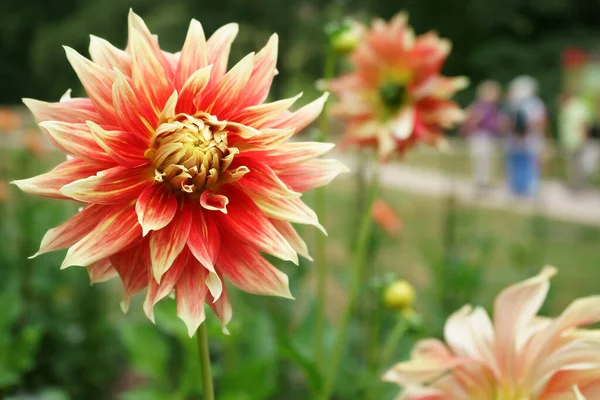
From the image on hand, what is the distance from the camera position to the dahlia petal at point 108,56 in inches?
24.0

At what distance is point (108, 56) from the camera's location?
617 mm

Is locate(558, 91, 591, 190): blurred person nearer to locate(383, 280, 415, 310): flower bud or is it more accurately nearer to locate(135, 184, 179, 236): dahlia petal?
locate(383, 280, 415, 310): flower bud

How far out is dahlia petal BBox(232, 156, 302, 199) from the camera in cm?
58

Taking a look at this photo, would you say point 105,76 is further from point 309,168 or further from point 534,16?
point 534,16

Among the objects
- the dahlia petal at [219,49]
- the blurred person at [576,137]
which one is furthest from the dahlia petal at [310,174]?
the blurred person at [576,137]

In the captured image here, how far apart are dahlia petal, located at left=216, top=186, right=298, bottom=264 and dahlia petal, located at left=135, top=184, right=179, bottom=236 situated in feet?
0.14

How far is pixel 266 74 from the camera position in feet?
2.04

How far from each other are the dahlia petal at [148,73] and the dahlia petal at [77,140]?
0.05 m

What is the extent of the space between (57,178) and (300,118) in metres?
0.21

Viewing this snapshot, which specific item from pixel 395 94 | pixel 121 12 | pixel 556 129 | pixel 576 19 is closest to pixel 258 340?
pixel 395 94

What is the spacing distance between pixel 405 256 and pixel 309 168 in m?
4.02

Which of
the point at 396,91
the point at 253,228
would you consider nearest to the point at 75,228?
the point at 253,228

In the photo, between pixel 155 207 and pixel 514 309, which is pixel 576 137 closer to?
pixel 514 309

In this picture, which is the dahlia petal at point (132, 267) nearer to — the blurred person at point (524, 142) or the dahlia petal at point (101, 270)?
the dahlia petal at point (101, 270)
